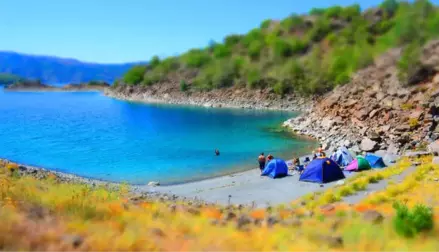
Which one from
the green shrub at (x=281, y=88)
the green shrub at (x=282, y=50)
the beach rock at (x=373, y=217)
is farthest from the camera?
the green shrub at (x=282, y=50)

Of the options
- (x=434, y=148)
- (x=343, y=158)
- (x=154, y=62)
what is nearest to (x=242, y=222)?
(x=343, y=158)

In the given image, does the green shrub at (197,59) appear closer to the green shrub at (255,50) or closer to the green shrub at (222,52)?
the green shrub at (222,52)

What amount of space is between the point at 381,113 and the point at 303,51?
7018 cm

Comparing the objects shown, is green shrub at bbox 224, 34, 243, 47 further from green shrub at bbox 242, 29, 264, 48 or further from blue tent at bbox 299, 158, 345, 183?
blue tent at bbox 299, 158, 345, 183

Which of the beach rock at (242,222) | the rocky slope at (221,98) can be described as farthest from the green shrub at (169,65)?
the beach rock at (242,222)

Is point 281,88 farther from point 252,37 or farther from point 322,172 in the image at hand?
point 322,172

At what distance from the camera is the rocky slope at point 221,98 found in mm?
82625

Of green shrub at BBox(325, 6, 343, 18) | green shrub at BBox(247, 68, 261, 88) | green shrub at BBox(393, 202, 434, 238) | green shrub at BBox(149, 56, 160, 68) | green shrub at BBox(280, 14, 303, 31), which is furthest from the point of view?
green shrub at BBox(149, 56, 160, 68)

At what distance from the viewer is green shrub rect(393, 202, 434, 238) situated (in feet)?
32.7

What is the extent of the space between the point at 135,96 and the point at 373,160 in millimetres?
99911

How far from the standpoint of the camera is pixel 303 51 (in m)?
109

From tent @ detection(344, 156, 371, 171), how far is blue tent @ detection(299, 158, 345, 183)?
2.54 metres

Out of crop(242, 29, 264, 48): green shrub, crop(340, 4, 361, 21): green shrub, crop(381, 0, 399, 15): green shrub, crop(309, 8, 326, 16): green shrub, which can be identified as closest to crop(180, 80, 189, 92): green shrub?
crop(242, 29, 264, 48): green shrub

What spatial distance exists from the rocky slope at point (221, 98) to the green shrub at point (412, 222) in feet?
222
